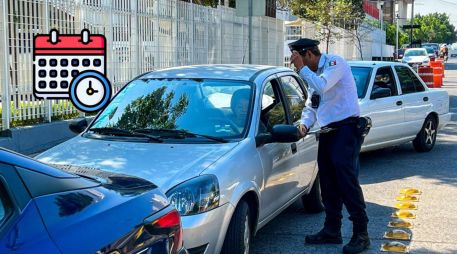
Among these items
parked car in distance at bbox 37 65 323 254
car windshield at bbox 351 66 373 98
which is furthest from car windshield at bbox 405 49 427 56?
parked car in distance at bbox 37 65 323 254

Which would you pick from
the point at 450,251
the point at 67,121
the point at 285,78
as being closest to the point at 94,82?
the point at 67,121

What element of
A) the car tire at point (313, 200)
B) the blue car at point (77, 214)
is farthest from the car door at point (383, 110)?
the blue car at point (77, 214)

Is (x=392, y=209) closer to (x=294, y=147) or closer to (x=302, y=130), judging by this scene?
→ (x=294, y=147)

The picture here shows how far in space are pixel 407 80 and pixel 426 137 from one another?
1075 mm

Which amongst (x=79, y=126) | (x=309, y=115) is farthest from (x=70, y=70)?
Answer: (x=309, y=115)

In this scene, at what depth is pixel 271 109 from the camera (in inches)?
226

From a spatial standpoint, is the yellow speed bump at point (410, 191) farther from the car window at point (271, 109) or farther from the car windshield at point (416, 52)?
the car windshield at point (416, 52)

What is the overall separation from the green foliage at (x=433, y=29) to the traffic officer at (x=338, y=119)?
93.6 meters

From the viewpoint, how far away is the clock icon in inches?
400

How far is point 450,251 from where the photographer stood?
552cm

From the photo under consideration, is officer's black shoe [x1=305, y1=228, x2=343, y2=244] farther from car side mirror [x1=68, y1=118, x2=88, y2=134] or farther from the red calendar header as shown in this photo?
the red calendar header

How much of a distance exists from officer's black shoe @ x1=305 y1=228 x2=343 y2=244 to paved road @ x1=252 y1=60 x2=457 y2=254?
0.19 ft

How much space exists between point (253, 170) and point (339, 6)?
901 inches

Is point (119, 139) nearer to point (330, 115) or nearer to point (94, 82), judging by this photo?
point (330, 115)
